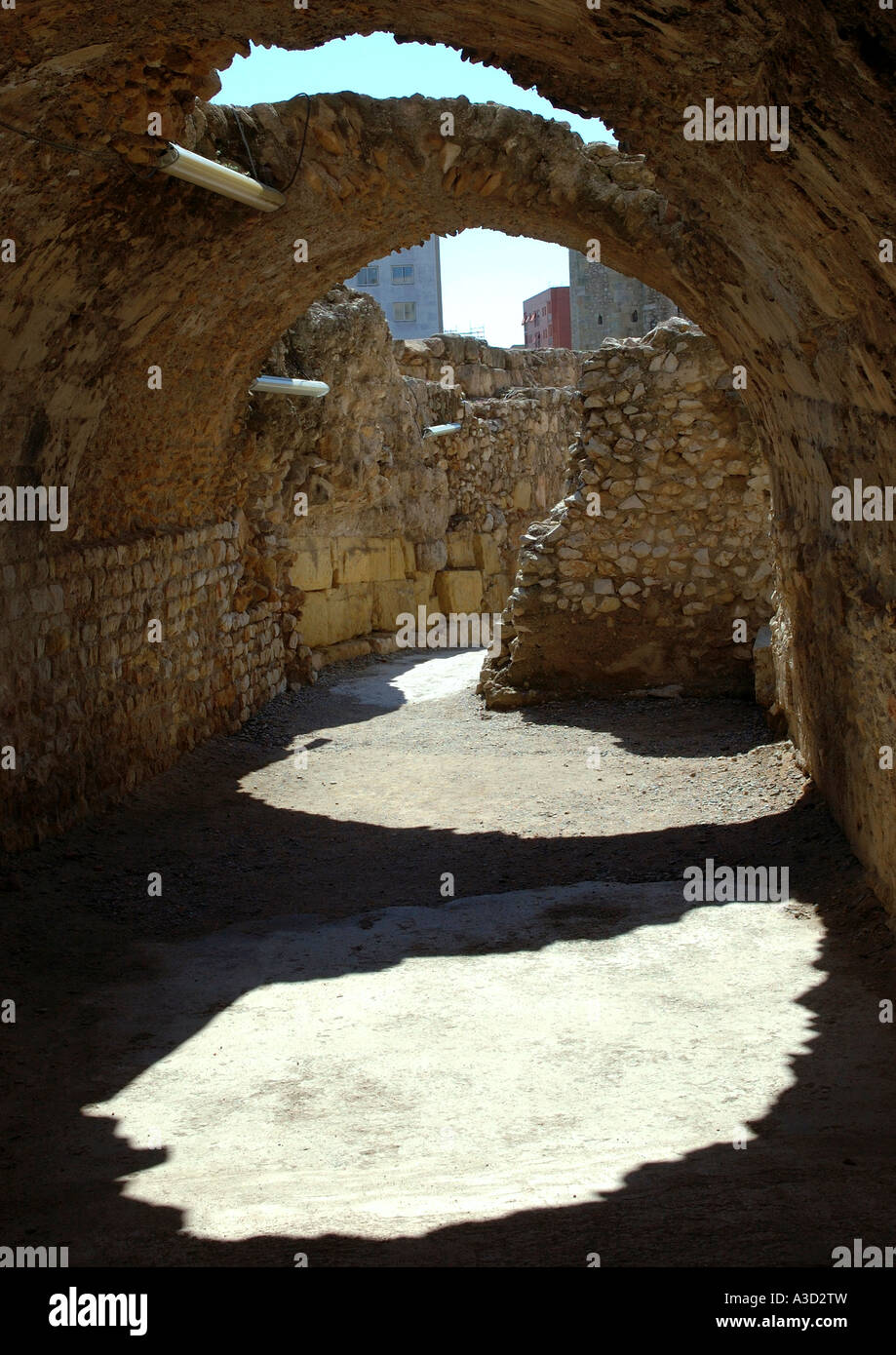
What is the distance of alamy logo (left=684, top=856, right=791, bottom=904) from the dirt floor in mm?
78

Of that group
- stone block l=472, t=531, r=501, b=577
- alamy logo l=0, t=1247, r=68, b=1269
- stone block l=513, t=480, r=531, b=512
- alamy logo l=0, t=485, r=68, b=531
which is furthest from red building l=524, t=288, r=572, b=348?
alamy logo l=0, t=1247, r=68, b=1269

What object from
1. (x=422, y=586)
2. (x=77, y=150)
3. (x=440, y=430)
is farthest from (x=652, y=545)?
(x=440, y=430)

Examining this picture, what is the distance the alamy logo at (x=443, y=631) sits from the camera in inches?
606

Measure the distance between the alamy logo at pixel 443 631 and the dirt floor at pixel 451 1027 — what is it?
288 inches

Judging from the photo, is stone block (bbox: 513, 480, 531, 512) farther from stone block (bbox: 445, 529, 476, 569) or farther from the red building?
the red building

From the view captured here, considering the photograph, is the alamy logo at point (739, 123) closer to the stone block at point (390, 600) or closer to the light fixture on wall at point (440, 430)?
the stone block at point (390, 600)

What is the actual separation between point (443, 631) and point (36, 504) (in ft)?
32.6

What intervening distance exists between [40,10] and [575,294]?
26.4 metres

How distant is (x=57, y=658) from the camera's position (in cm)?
660

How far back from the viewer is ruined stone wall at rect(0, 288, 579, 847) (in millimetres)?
6469

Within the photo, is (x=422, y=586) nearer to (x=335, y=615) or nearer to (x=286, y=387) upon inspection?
(x=335, y=615)

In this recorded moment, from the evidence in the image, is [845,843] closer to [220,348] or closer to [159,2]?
[159,2]

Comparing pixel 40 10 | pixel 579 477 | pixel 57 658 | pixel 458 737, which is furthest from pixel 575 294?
pixel 40 10

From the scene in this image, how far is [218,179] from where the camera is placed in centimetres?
607
